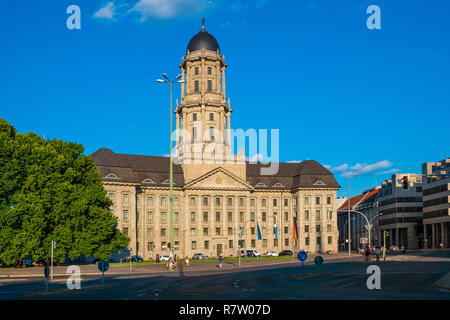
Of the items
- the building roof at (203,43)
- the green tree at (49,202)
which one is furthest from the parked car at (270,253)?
the building roof at (203,43)

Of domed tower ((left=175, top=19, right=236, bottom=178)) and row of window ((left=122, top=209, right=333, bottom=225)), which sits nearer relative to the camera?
row of window ((left=122, top=209, right=333, bottom=225))

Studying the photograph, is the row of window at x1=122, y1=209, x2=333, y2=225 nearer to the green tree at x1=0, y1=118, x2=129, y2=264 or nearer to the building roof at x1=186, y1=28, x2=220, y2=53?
the green tree at x1=0, y1=118, x2=129, y2=264

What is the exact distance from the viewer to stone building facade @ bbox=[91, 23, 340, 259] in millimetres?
103312

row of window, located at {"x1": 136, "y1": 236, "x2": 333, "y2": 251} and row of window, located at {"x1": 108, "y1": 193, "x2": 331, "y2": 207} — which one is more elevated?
row of window, located at {"x1": 108, "y1": 193, "x2": 331, "y2": 207}

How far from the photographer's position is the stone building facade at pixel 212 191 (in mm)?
103312

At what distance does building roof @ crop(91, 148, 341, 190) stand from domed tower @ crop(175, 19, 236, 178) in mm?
5260

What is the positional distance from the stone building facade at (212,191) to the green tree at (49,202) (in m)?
29.8

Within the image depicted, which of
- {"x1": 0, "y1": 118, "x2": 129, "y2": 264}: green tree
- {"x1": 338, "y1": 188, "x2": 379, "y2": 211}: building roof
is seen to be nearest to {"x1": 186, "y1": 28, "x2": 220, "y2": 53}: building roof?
{"x1": 0, "y1": 118, "x2": 129, "y2": 264}: green tree

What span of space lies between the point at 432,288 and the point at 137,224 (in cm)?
7732

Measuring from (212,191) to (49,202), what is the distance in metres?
47.6

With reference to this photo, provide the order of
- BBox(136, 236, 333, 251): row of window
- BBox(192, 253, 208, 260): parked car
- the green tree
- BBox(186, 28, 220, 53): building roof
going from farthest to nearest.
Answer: BBox(186, 28, 220, 53): building roof → BBox(136, 236, 333, 251): row of window → BBox(192, 253, 208, 260): parked car → the green tree
